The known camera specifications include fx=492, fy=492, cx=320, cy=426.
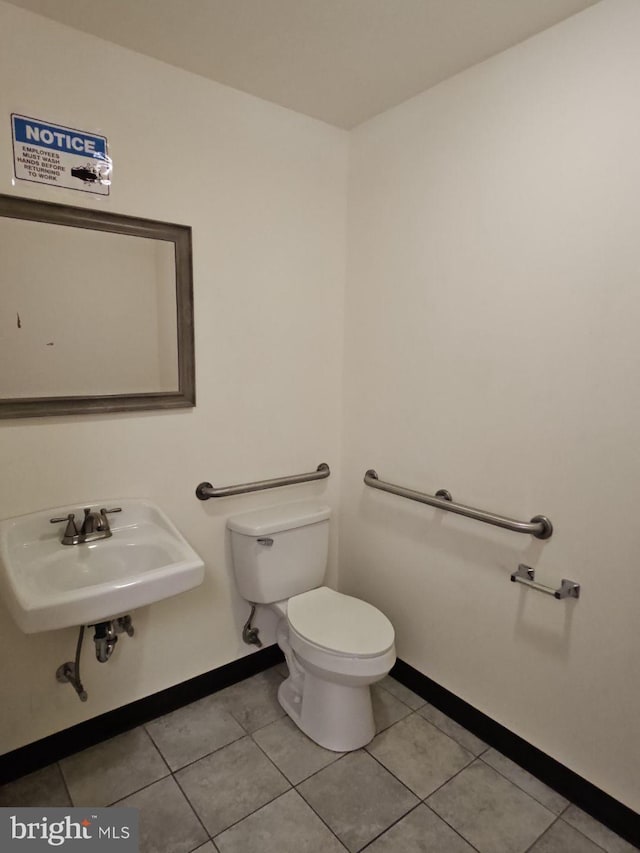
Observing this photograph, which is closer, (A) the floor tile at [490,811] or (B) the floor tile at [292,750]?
(A) the floor tile at [490,811]

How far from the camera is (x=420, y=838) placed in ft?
4.68

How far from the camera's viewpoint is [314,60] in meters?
1.60

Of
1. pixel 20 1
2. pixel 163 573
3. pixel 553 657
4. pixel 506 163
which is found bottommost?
pixel 553 657

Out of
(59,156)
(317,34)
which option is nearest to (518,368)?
(317,34)

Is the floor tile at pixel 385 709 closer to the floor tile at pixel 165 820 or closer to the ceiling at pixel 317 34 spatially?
the floor tile at pixel 165 820

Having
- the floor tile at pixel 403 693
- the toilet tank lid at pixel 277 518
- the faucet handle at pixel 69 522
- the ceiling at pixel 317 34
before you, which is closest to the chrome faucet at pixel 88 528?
the faucet handle at pixel 69 522

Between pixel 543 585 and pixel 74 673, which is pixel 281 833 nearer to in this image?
pixel 74 673

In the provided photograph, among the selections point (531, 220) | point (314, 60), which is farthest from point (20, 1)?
point (531, 220)

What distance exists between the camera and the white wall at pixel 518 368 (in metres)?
1.36

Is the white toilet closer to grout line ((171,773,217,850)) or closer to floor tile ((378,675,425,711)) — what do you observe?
floor tile ((378,675,425,711))

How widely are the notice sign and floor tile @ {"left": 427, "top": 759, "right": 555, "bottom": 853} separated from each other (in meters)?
2.22

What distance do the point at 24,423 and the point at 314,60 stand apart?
148 cm

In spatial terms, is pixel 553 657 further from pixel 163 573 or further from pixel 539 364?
pixel 163 573

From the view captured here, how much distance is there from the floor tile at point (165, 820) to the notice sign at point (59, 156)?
6.23 feet
